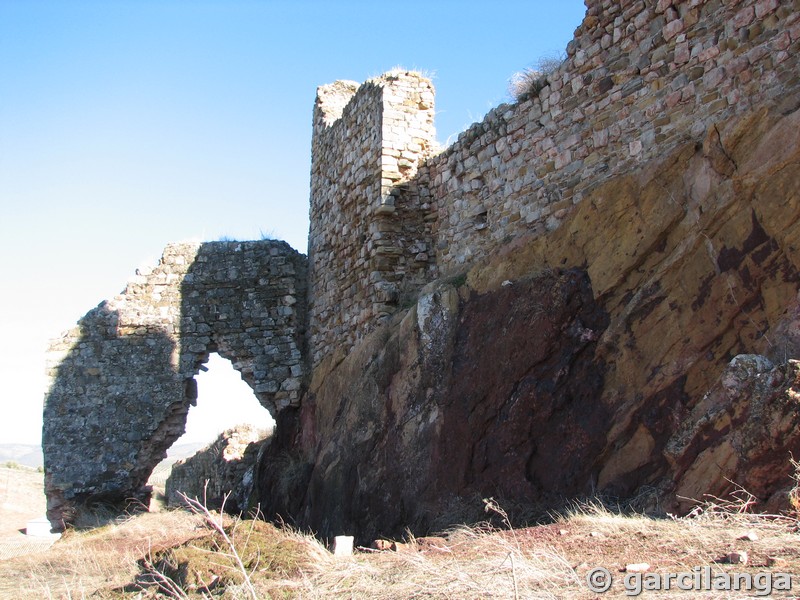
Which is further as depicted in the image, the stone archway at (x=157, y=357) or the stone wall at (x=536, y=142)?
the stone archway at (x=157, y=357)

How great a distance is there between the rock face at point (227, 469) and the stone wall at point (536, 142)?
2.32 m

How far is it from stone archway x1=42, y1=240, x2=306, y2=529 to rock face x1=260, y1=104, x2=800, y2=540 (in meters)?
3.66

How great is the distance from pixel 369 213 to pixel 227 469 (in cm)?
512

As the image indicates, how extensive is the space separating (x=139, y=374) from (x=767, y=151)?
30.4 feet

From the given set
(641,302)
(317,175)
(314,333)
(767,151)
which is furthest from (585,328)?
(317,175)

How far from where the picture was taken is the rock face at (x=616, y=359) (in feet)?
19.1

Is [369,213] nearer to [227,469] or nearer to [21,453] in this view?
[227,469]

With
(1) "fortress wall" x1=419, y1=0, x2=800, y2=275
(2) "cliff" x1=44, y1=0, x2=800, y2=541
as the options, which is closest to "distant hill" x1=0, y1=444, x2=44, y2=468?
(2) "cliff" x1=44, y1=0, x2=800, y2=541

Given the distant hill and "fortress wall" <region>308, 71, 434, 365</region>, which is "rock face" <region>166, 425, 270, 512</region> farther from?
the distant hill

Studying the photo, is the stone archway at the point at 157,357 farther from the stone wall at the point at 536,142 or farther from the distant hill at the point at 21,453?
the distant hill at the point at 21,453

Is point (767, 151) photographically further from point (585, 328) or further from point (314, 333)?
point (314, 333)

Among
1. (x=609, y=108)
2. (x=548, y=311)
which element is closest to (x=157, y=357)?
(x=548, y=311)

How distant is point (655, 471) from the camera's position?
6.20 meters

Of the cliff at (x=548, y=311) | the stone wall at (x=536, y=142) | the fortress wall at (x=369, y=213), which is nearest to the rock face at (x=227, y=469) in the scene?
the cliff at (x=548, y=311)
